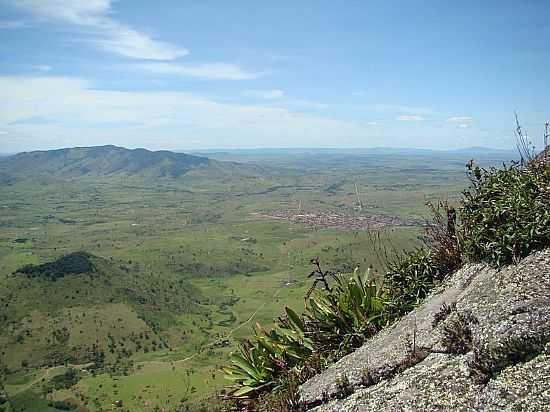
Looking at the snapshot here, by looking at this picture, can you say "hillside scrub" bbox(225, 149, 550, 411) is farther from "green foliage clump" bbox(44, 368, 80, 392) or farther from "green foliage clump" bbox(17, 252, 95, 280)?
"green foliage clump" bbox(17, 252, 95, 280)

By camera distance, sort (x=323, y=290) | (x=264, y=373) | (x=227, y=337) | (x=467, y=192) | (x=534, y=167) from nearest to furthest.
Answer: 1. (x=534, y=167)
2. (x=467, y=192)
3. (x=264, y=373)
4. (x=323, y=290)
5. (x=227, y=337)

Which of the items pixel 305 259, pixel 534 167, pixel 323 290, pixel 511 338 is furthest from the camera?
pixel 305 259

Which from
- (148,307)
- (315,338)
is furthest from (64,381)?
(315,338)

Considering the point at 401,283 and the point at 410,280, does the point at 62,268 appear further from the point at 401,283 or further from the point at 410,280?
the point at 410,280

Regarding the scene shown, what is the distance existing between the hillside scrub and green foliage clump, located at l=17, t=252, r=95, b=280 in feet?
343

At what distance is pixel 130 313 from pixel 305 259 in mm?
47285

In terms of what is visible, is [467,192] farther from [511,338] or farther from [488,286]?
[511,338]

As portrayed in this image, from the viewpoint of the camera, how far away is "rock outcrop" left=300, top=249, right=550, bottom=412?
10.5 feet

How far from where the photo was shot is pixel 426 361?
4012 millimetres

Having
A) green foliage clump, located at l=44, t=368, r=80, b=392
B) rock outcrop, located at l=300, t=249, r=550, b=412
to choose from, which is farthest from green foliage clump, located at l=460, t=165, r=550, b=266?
green foliage clump, located at l=44, t=368, r=80, b=392

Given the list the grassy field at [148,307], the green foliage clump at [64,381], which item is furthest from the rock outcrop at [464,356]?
the green foliage clump at [64,381]

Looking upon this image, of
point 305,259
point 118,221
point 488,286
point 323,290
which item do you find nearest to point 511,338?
point 488,286

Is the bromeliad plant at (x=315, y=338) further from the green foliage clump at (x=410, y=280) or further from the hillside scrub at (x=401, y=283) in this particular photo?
the green foliage clump at (x=410, y=280)

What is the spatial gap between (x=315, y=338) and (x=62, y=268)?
10635cm
